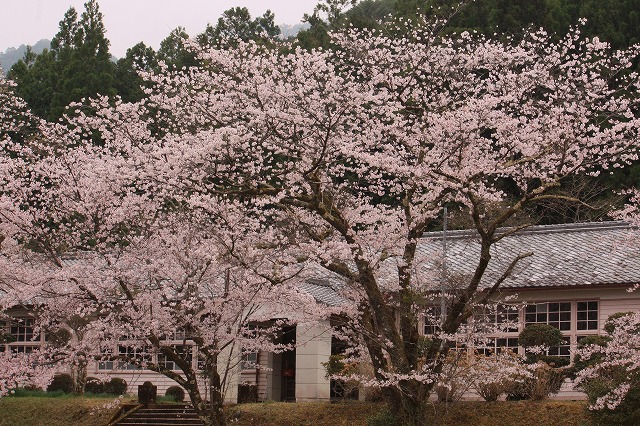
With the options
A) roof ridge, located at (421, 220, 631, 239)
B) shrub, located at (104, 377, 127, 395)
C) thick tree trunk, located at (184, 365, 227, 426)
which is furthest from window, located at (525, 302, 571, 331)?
shrub, located at (104, 377, 127, 395)

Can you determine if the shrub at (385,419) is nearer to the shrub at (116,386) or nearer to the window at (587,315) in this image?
the window at (587,315)

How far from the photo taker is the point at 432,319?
57.3ft

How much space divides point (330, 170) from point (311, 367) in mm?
7000

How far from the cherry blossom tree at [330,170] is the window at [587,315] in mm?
5395

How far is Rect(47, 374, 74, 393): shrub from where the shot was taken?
80.6ft

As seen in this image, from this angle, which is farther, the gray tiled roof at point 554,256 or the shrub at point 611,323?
the gray tiled roof at point 554,256

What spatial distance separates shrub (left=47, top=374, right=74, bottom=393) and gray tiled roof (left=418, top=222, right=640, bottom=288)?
10427 millimetres

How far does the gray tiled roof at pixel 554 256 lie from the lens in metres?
19.9

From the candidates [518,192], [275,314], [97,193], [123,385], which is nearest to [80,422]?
[123,385]

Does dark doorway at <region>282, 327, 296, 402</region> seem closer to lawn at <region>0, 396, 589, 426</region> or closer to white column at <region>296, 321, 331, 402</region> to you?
white column at <region>296, 321, 331, 402</region>

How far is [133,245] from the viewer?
15.9 metres

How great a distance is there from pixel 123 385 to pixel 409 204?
1251cm

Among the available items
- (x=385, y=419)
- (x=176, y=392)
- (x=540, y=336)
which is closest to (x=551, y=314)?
(x=540, y=336)

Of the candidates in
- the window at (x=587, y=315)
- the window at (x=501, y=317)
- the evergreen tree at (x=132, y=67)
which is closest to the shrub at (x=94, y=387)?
the window at (x=501, y=317)
